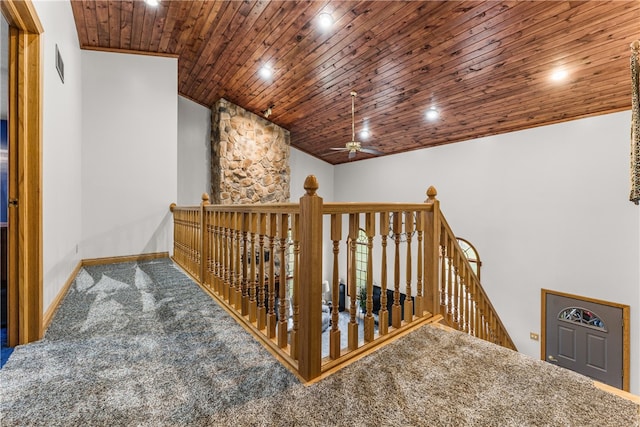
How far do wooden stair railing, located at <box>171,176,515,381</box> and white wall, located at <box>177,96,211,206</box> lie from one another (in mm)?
3351

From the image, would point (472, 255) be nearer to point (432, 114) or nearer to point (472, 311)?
point (432, 114)

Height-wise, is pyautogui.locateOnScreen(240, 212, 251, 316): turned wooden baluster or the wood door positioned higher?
pyautogui.locateOnScreen(240, 212, 251, 316): turned wooden baluster

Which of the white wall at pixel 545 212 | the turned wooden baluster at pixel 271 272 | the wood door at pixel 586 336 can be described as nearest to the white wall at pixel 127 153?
the turned wooden baluster at pixel 271 272

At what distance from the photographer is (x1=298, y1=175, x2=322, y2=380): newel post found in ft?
4.49

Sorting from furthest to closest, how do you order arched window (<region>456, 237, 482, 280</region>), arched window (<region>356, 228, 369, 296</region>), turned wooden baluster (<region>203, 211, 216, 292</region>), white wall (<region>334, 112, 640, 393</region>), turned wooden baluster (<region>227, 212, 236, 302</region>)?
arched window (<region>356, 228, 369, 296</region>)
arched window (<region>456, 237, 482, 280</region>)
white wall (<region>334, 112, 640, 393</region>)
turned wooden baluster (<region>203, 211, 216, 292</region>)
turned wooden baluster (<region>227, 212, 236, 302</region>)

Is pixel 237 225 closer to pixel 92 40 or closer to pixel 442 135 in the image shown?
pixel 92 40

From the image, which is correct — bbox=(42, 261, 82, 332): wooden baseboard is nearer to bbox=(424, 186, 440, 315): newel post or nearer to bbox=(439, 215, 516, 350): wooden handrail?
bbox=(424, 186, 440, 315): newel post

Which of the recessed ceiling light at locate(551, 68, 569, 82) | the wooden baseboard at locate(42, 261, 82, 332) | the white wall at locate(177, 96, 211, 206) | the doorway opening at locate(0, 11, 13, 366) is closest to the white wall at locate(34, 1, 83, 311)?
the wooden baseboard at locate(42, 261, 82, 332)

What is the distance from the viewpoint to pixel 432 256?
7.16 feet

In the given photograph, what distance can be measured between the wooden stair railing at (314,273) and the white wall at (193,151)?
132 inches

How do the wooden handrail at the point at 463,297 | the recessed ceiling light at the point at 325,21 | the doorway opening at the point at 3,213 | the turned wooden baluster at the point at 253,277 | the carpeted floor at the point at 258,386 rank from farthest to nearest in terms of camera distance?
the recessed ceiling light at the point at 325,21
the wooden handrail at the point at 463,297
the turned wooden baluster at the point at 253,277
the doorway opening at the point at 3,213
the carpeted floor at the point at 258,386

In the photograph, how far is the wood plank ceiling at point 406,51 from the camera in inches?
119

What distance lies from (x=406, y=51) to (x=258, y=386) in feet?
12.9

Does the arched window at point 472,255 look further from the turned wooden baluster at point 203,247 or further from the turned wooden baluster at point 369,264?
the turned wooden baluster at point 203,247
